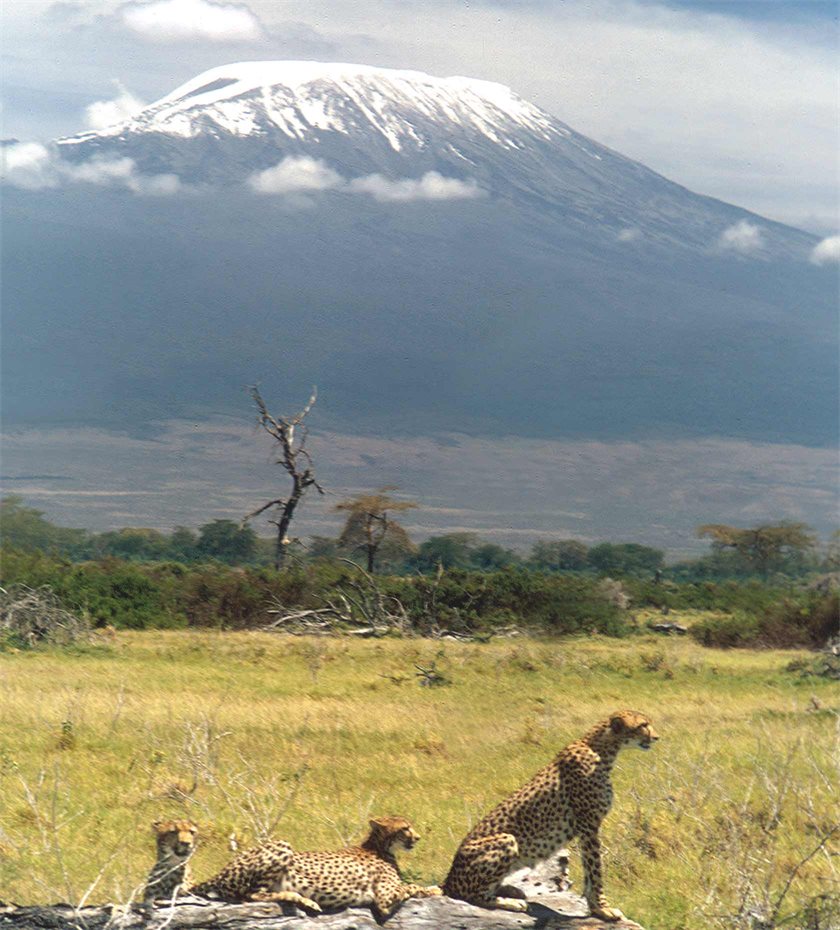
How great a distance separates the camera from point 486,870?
681 cm

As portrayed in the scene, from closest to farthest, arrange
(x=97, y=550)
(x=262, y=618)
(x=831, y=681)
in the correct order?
(x=831, y=681) → (x=262, y=618) → (x=97, y=550)

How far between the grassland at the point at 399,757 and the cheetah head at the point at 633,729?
70 centimetres

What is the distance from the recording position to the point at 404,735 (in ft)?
52.3

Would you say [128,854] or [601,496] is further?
[601,496]

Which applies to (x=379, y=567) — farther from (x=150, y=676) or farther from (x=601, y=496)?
(x=601, y=496)

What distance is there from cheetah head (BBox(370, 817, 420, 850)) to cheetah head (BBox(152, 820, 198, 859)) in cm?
84

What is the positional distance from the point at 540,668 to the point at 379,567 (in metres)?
27.8

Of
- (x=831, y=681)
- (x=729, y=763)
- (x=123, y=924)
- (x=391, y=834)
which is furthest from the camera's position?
(x=831, y=681)

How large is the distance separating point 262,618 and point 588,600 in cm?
731

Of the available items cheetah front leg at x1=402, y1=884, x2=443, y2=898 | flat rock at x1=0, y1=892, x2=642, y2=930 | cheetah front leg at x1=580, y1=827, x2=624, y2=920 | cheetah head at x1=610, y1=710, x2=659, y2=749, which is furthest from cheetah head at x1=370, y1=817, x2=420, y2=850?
cheetah head at x1=610, y1=710, x2=659, y2=749

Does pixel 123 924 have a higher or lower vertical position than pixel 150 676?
higher

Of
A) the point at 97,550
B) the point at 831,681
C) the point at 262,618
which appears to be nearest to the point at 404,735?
the point at 831,681

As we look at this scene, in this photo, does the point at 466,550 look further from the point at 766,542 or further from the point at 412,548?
the point at 412,548

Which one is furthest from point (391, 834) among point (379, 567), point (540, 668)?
point (379, 567)
